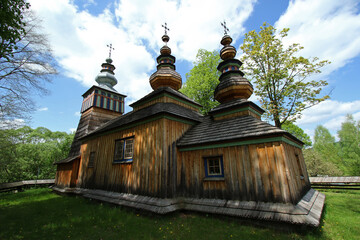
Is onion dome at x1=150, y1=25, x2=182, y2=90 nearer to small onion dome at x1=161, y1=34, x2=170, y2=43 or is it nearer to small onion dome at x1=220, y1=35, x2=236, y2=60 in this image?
small onion dome at x1=161, y1=34, x2=170, y2=43

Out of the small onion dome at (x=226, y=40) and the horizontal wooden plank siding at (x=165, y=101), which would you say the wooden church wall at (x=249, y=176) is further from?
the small onion dome at (x=226, y=40)

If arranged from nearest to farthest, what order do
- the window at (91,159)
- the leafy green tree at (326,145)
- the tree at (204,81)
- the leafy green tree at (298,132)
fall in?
the window at (91,159) < the tree at (204,81) < the leafy green tree at (298,132) < the leafy green tree at (326,145)

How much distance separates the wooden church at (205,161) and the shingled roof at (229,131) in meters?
0.04

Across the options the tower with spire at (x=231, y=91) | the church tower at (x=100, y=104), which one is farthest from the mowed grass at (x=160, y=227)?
the church tower at (x=100, y=104)

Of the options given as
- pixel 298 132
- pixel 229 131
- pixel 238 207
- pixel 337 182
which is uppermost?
pixel 298 132

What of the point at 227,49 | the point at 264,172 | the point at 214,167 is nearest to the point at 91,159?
the point at 214,167

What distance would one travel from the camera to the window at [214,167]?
7.13 metres

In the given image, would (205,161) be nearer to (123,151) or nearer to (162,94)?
(162,94)

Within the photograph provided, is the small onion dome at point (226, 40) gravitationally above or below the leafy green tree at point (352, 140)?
above

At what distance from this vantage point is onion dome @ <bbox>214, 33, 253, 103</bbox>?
9.69 meters

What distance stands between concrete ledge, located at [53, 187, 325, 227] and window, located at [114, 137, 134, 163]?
6.43ft

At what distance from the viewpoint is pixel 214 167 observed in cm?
744

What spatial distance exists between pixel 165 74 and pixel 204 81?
30.1 ft

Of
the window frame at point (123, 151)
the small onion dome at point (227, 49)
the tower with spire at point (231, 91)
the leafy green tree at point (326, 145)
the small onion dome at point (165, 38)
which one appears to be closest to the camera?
the tower with spire at point (231, 91)
